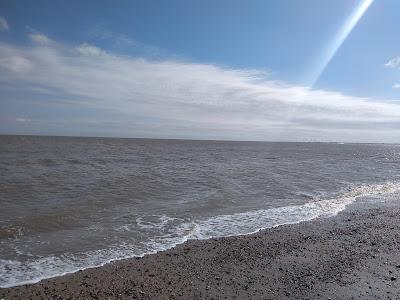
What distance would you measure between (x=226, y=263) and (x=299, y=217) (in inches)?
258

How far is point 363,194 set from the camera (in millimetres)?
21469

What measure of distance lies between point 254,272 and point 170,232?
13.5ft

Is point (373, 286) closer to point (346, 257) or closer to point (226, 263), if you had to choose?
point (346, 257)

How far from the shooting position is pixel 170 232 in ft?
39.2

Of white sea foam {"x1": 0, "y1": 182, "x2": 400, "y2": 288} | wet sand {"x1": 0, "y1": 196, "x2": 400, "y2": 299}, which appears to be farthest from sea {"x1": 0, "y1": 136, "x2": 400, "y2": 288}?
wet sand {"x1": 0, "y1": 196, "x2": 400, "y2": 299}

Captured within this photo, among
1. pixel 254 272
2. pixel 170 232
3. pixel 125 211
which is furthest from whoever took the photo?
pixel 125 211

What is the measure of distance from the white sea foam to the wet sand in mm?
465

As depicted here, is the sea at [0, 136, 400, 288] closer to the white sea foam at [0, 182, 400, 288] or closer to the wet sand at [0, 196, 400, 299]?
the white sea foam at [0, 182, 400, 288]

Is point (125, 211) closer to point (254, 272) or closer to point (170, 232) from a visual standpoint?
point (170, 232)

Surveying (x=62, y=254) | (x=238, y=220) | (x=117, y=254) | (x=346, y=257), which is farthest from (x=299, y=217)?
(x=62, y=254)

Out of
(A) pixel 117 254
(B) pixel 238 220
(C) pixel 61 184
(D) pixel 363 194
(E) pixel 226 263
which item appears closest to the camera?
(E) pixel 226 263

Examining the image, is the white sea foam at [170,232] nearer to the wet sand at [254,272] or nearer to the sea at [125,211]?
the sea at [125,211]

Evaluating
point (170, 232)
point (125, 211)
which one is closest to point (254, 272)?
point (170, 232)

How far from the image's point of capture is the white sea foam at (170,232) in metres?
8.38
